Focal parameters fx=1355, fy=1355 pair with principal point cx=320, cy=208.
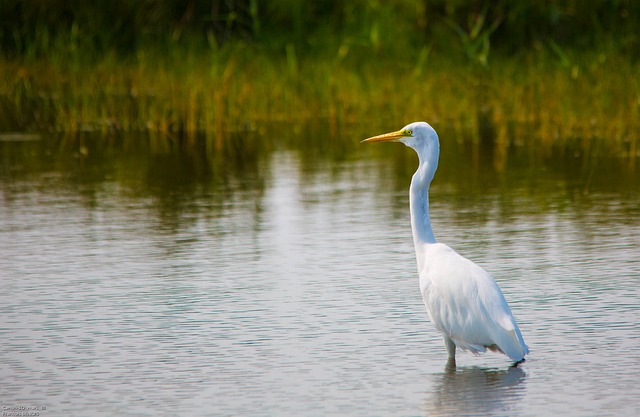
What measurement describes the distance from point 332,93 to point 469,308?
12.0 metres

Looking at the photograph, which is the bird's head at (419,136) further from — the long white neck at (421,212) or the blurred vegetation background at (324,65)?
the blurred vegetation background at (324,65)

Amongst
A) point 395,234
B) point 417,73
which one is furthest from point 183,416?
point 417,73

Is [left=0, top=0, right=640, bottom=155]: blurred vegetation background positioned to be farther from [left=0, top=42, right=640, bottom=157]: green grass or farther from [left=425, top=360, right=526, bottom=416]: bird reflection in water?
[left=425, top=360, right=526, bottom=416]: bird reflection in water

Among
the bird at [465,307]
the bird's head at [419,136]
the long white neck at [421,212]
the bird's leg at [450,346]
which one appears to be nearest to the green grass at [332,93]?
the bird's head at [419,136]

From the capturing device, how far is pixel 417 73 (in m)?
18.6

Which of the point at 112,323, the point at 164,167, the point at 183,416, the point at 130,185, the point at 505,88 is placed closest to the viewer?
the point at 183,416

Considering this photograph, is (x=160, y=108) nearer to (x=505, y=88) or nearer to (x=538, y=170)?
(x=505, y=88)

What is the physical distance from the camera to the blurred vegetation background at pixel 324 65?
1648 cm

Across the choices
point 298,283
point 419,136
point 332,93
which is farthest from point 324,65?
point 419,136

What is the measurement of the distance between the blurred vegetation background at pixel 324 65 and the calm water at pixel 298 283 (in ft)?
8.25

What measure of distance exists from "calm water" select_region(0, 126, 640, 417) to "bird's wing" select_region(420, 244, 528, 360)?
0.17 metres

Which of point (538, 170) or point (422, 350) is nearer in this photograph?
point (422, 350)

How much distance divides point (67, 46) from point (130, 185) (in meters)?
8.66

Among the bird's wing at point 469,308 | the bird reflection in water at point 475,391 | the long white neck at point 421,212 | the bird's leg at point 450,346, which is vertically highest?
the long white neck at point 421,212
